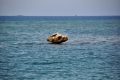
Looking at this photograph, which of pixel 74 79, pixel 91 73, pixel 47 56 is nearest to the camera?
pixel 74 79

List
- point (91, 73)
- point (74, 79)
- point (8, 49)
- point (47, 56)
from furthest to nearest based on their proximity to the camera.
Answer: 1. point (8, 49)
2. point (47, 56)
3. point (91, 73)
4. point (74, 79)

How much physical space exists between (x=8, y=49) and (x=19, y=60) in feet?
30.9

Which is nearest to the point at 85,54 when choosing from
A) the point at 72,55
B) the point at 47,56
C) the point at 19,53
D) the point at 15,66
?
the point at 72,55

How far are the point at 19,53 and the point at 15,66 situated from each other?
8872 mm

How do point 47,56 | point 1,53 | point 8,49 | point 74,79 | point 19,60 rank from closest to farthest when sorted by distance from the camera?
1. point 74,79
2. point 19,60
3. point 47,56
4. point 1,53
5. point 8,49

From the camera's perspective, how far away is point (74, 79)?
25.6 meters

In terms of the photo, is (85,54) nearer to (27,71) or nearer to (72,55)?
(72,55)

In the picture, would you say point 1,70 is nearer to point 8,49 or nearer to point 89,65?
point 89,65

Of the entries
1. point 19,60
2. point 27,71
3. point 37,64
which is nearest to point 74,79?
point 27,71

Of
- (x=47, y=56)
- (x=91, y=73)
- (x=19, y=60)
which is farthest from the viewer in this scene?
(x=47, y=56)

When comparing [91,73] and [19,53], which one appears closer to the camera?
[91,73]

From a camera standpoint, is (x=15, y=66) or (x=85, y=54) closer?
(x=15, y=66)

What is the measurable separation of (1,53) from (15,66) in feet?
30.6

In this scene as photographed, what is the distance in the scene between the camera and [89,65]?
103 ft
